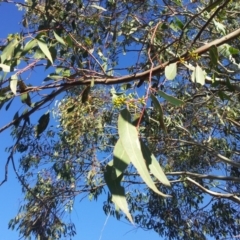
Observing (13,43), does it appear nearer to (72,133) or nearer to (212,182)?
(72,133)

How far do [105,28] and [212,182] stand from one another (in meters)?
2.65

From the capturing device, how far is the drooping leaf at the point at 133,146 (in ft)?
2.88

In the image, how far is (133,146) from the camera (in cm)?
94

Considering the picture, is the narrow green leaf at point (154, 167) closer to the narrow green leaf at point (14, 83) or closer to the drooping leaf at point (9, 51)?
the narrow green leaf at point (14, 83)

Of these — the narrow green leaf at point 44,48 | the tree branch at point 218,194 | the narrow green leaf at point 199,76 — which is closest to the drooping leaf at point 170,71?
the narrow green leaf at point 199,76

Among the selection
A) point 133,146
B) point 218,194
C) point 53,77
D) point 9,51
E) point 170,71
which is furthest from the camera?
point 218,194

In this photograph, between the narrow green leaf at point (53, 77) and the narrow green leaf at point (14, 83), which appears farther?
the narrow green leaf at point (53, 77)

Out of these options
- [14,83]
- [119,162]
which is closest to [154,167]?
[119,162]

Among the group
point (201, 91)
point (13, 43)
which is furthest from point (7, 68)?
point (201, 91)

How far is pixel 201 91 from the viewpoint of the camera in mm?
4438

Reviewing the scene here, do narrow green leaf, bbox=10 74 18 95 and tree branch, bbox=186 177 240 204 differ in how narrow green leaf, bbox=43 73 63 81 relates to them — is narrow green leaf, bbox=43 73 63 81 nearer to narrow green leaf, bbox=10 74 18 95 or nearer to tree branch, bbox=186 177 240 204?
narrow green leaf, bbox=10 74 18 95

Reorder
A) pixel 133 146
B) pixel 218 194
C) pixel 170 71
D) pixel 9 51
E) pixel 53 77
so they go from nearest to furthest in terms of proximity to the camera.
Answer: pixel 133 146 < pixel 170 71 < pixel 9 51 < pixel 53 77 < pixel 218 194

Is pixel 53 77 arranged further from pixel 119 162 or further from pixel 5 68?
pixel 119 162

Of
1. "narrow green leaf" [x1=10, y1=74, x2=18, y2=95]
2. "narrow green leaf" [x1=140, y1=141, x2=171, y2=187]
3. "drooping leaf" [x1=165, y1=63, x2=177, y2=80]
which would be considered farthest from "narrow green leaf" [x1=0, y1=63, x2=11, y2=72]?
"narrow green leaf" [x1=140, y1=141, x2=171, y2=187]
